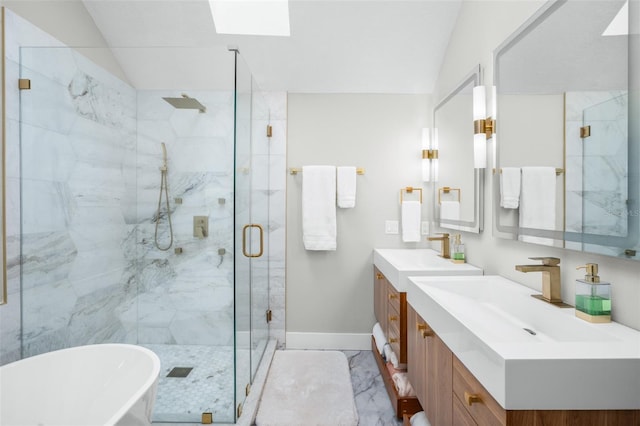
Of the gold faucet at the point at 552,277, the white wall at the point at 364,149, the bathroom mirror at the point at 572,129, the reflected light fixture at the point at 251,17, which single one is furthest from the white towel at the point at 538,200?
the reflected light fixture at the point at 251,17

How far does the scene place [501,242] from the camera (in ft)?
5.42

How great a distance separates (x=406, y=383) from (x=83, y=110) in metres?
2.34

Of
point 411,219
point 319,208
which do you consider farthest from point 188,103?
point 411,219

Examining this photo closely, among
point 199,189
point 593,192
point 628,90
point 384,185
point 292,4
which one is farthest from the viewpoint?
point 384,185

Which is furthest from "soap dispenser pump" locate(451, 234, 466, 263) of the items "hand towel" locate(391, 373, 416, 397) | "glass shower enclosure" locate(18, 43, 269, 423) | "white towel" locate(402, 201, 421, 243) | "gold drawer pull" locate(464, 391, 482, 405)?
"glass shower enclosure" locate(18, 43, 269, 423)

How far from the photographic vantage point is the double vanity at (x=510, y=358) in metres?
0.73

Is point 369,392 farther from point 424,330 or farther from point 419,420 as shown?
point 424,330

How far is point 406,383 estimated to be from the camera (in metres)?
1.83

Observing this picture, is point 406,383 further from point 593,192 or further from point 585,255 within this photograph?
point 593,192

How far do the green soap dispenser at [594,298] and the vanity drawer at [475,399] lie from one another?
0.44m

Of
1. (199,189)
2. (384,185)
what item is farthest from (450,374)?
(384,185)

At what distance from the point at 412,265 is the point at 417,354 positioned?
1.90 feet

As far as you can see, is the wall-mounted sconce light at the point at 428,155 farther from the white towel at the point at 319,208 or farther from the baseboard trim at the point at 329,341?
the baseboard trim at the point at 329,341

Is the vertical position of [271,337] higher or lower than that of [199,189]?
lower
